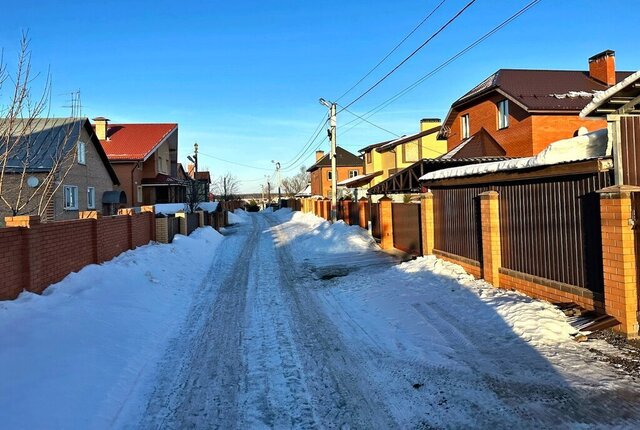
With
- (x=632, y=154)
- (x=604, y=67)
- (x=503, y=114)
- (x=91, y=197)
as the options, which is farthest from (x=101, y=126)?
(x=632, y=154)

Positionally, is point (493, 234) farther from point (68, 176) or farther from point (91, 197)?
point (91, 197)

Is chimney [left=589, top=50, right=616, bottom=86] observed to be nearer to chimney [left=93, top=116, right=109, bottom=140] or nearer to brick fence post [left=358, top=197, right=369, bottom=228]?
brick fence post [left=358, top=197, right=369, bottom=228]

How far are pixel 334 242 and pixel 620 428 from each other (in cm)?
1537

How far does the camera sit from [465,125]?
2639 cm

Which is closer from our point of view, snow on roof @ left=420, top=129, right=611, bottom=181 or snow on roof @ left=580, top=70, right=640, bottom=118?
snow on roof @ left=580, top=70, right=640, bottom=118

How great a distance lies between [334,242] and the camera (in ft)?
62.8

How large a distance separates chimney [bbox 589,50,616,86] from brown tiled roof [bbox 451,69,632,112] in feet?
0.89

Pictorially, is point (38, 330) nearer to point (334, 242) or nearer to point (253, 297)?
point (253, 297)

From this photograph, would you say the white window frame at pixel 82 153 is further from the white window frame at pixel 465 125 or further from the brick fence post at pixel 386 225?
the white window frame at pixel 465 125

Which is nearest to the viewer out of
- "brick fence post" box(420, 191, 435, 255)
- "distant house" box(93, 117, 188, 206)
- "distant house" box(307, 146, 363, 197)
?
"brick fence post" box(420, 191, 435, 255)

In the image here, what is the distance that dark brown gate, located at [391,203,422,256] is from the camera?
14898mm

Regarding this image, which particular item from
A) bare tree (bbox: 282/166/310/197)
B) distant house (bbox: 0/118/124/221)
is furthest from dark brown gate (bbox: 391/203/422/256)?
bare tree (bbox: 282/166/310/197)

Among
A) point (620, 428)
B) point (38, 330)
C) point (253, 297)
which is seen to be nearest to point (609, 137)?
point (620, 428)

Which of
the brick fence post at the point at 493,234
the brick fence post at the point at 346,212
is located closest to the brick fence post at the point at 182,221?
the brick fence post at the point at 346,212
